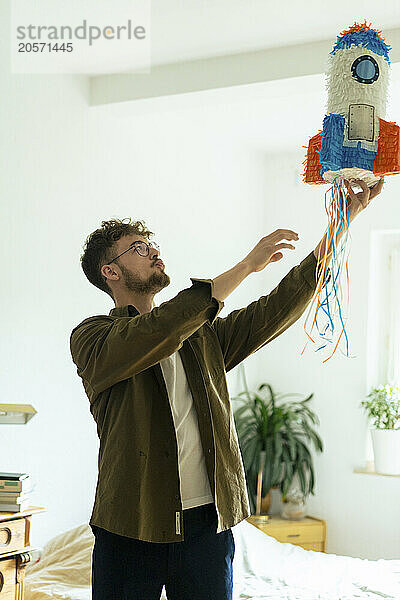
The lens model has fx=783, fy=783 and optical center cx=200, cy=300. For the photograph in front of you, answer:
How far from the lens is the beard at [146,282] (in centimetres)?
181

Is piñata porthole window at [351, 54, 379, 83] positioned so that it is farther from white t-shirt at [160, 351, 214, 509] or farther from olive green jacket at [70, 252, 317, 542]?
white t-shirt at [160, 351, 214, 509]

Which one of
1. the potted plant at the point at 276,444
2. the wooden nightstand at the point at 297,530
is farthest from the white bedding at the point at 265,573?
the potted plant at the point at 276,444

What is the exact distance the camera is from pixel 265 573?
3137 mm

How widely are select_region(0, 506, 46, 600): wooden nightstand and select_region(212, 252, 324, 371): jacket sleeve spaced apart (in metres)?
1.09

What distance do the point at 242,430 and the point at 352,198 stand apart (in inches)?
119

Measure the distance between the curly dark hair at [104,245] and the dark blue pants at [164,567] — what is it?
1.90ft

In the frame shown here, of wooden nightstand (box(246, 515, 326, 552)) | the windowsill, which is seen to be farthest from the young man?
the windowsill

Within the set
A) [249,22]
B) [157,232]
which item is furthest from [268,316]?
[157,232]

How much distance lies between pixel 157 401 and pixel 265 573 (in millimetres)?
1763

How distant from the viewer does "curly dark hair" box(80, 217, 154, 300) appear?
6.10ft

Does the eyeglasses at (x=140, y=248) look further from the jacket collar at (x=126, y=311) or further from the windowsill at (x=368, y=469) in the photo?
the windowsill at (x=368, y=469)

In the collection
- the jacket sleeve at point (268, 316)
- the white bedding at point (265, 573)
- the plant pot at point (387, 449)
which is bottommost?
the white bedding at point (265, 573)

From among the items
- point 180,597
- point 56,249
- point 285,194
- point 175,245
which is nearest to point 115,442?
point 180,597

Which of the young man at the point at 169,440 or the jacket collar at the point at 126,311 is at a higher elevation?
the jacket collar at the point at 126,311
